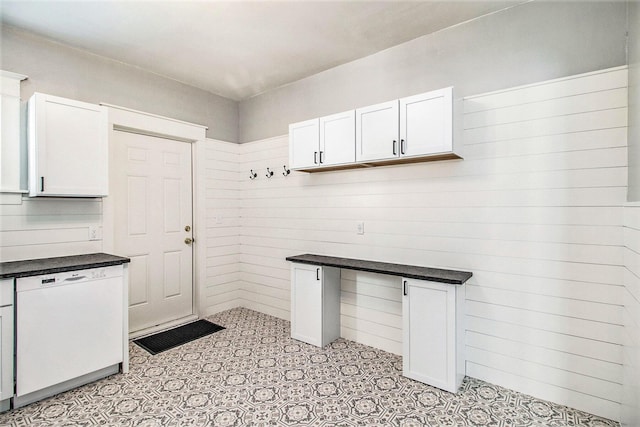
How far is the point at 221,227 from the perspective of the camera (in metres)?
4.20

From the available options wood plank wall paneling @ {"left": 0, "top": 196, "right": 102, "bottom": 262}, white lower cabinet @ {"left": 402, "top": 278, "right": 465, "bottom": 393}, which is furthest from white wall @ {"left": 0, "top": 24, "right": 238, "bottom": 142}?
white lower cabinet @ {"left": 402, "top": 278, "right": 465, "bottom": 393}

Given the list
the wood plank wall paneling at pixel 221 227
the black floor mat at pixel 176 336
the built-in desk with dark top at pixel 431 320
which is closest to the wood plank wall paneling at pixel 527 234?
the built-in desk with dark top at pixel 431 320

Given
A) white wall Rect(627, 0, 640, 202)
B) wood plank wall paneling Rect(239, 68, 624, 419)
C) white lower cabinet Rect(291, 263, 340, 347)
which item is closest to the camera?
white wall Rect(627, 0, 640, 202)

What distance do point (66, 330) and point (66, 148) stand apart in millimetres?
1389

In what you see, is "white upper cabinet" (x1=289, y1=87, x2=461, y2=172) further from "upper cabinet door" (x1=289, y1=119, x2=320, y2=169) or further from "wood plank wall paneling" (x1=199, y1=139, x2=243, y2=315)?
"wood plank wall paneling" (x1=199, y1=139, x2=243, y2=315)

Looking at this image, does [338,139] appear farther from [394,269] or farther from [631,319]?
[631,319]

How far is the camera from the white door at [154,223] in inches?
133

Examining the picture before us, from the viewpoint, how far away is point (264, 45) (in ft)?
9.61

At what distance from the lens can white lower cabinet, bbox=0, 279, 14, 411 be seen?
2.07 metres

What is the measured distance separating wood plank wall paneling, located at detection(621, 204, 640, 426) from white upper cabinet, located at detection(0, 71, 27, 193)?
Result: 412 centimetres

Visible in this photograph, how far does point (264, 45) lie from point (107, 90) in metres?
1.62

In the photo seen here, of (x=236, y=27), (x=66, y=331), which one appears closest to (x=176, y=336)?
(x=66, y=331)

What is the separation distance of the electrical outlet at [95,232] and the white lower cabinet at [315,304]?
185 cm

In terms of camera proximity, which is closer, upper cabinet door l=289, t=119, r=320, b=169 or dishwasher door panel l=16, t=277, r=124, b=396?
dishwasher door panel l=16, t=277, r=124, b=396
